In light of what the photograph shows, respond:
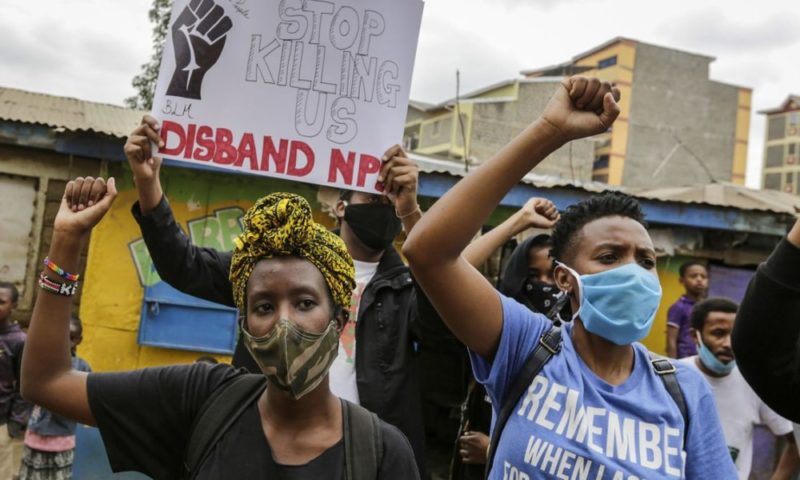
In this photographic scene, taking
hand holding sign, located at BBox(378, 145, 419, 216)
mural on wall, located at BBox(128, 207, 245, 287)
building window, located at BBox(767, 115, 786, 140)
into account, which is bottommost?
mural on wall, located at BBox(128, 207, 245, 287)

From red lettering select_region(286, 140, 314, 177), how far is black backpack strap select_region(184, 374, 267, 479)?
1.24 m

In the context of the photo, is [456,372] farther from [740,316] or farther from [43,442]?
[43,442]

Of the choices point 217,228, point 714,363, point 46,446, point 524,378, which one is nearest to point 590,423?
point 524,378

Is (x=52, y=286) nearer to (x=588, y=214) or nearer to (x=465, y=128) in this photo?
(x=588, y=214)

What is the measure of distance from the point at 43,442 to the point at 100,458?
1183 mm

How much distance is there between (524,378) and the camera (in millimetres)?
1948

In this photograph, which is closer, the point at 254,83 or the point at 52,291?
the point at 52,291

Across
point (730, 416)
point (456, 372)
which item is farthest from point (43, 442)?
point (730, 416)

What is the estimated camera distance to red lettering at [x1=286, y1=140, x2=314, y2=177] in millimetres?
2891

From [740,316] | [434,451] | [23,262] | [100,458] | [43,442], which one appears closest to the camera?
[740,316]

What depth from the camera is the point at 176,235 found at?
2.68 meters

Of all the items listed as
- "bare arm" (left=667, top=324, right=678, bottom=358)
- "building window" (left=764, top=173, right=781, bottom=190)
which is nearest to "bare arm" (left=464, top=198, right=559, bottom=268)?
"bare arm" (left=667, top=324, right=678, bottom=358)

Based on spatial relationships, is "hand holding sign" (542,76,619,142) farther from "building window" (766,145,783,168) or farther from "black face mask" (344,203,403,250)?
"building window" (766,145,783,168)

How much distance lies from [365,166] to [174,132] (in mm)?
803
